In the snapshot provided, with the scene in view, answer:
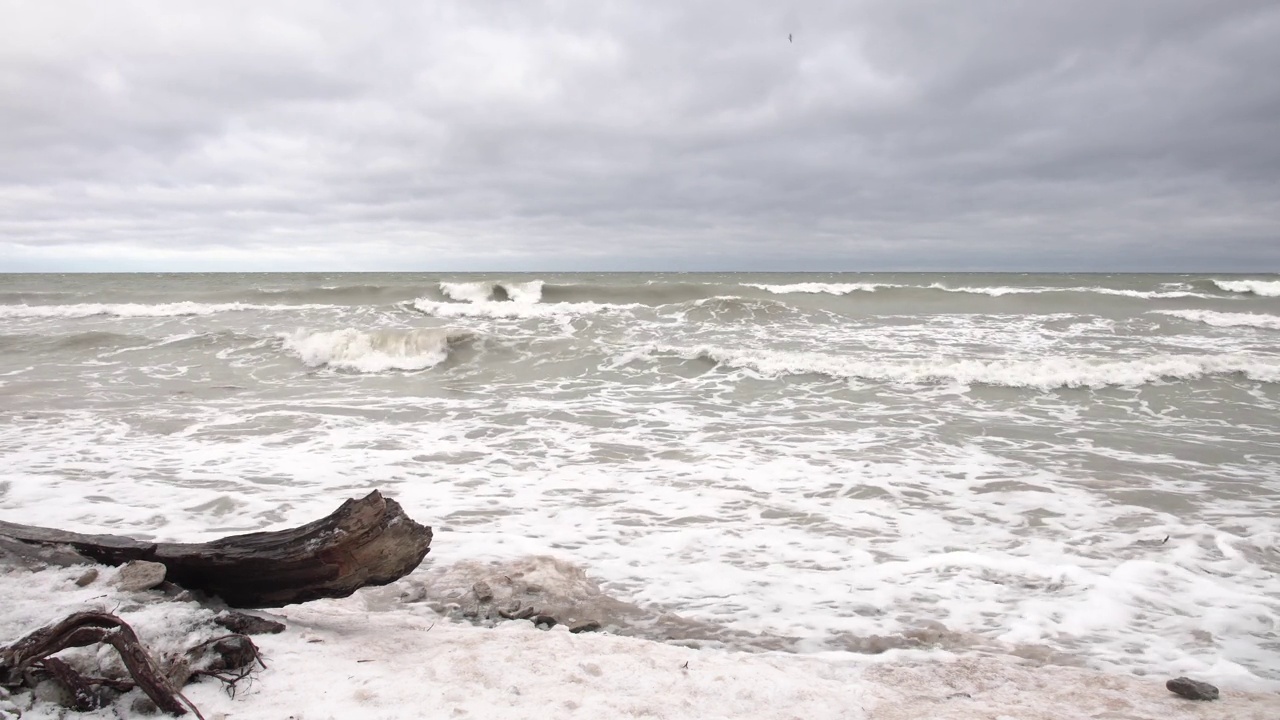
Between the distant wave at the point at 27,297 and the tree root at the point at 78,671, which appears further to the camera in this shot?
the distant wave at the point at 27,297

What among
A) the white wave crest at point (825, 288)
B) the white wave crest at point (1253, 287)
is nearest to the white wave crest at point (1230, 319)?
the white wave crest at point (1253, 287)

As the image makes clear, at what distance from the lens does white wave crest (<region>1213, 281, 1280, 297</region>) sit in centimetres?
2925

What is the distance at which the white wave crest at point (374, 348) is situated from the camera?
13570 mm

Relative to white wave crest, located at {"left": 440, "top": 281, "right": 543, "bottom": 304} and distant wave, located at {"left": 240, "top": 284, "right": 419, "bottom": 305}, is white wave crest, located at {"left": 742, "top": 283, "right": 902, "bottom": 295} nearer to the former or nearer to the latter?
white wave crest, located at {"left": 440, "top": 281, "right": 543, "bottom": 304}

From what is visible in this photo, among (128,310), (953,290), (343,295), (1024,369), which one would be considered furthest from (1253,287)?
(128,310)

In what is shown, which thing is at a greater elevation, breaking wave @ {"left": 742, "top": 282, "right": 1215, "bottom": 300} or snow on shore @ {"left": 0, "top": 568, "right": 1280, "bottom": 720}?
breaking wave @ {"left": 742, "top": 282, "right": 1215, "bottom": 300}

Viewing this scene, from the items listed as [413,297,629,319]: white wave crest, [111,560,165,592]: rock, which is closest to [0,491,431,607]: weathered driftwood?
[111,560,165,592]: rock

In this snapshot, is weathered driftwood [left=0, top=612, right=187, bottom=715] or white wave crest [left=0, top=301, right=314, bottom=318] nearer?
weathered driftwood [left=0, top=612, right=187, bottom=715]

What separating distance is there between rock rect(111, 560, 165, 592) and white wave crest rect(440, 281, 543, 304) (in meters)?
23.8

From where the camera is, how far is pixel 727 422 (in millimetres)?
8750

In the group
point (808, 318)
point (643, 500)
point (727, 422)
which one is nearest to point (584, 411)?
point (727, 422)

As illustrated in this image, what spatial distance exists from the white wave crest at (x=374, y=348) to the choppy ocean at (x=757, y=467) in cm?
7

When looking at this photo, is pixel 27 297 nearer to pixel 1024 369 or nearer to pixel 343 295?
pixel 343 295

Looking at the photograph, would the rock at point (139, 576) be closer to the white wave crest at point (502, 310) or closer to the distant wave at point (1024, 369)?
the distant wave at point (1024, 369)
